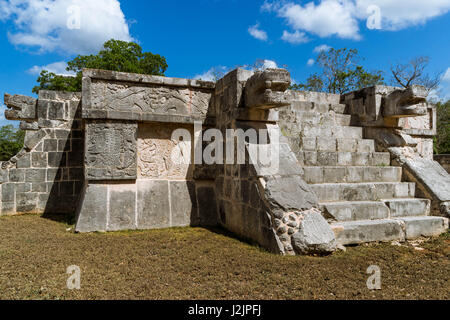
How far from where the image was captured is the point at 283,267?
267 cm

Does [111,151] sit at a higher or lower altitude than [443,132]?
lower

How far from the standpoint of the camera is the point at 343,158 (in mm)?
4461

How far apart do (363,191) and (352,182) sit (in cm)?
23

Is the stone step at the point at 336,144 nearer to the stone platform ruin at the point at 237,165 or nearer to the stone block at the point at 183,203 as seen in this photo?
the stone platform ruin at the point at 237,165

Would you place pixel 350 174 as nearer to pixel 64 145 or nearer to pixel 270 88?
pixel 270 88

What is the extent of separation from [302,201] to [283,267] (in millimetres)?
851

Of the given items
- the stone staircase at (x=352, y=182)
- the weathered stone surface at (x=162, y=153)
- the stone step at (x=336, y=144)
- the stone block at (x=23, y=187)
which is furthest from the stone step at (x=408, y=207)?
the stone block at (x=23, y=187)

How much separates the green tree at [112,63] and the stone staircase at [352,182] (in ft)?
50.0

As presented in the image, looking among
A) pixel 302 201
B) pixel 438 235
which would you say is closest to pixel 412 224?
pixel 438 235

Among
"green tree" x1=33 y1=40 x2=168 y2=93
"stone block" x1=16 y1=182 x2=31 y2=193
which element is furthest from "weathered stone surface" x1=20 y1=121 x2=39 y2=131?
"green tree" x1=33 y1=40 x2=168 y2=93

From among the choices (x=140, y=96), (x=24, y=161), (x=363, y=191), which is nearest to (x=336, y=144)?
(x=363, y=191)

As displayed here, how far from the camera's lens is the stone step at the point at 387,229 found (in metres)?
3.34

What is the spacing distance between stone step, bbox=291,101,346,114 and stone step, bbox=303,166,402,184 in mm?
1443

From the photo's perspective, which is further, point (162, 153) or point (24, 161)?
point (24, 161)
